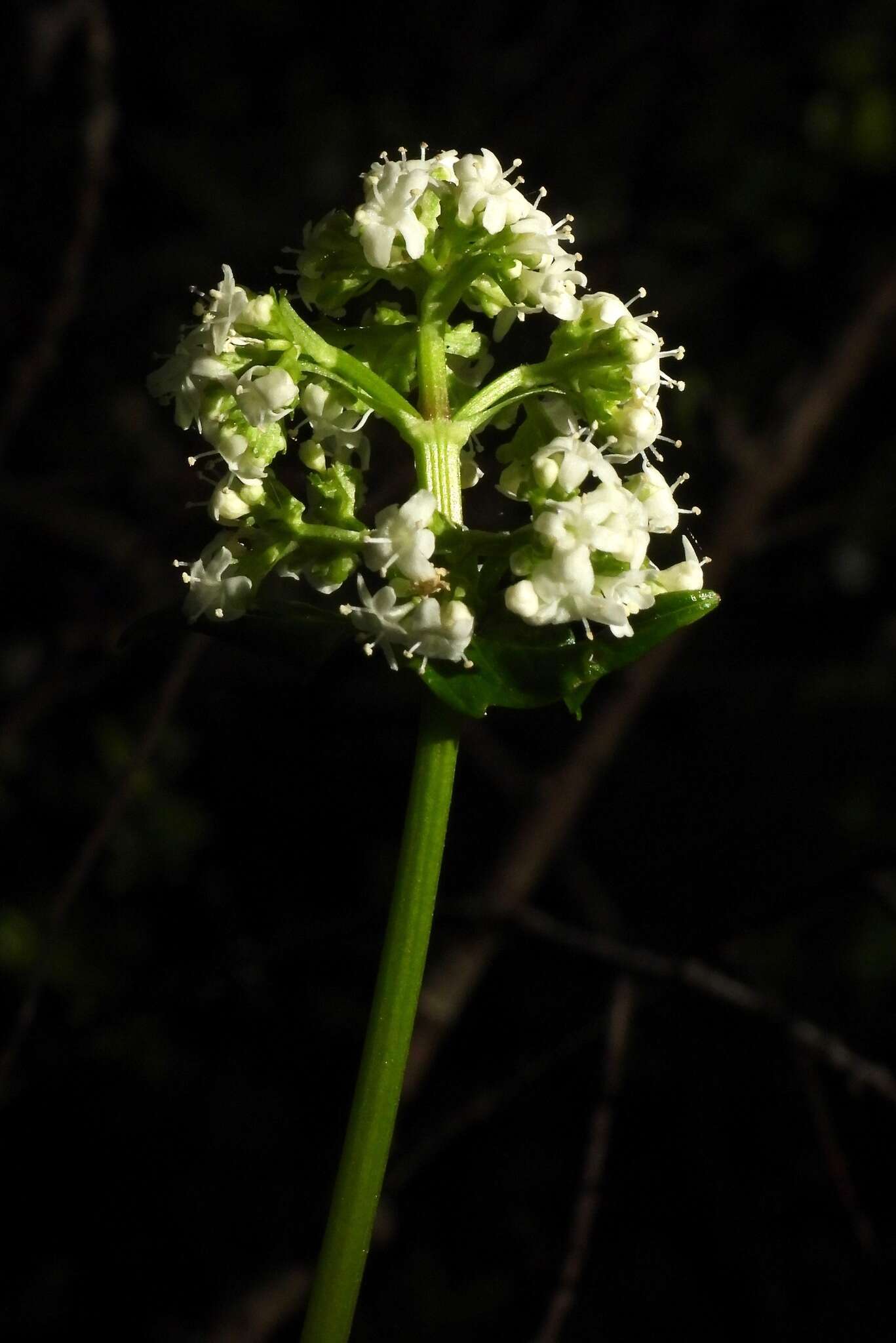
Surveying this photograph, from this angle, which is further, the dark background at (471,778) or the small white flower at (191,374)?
the dark background at (471,778)

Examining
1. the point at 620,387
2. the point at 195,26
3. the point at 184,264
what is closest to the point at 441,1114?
the point at 620,387

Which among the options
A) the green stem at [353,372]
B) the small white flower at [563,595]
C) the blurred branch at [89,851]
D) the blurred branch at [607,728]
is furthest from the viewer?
the blurred branch at [607,728]

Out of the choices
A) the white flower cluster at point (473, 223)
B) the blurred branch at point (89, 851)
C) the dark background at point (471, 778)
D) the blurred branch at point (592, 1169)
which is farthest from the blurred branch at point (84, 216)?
the blurred branch at point (592, 1169)

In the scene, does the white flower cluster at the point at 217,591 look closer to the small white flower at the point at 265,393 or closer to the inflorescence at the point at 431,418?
the inflorescence at the point at 431,418

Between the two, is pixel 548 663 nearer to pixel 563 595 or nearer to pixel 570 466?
pixel 563 595

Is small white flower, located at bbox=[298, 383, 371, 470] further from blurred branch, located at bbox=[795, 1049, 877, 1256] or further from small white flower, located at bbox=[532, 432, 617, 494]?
blurred branch, located at bbox=[795, 1049, 877, 1256]

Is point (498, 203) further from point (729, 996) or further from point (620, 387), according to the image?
point (729, 996)

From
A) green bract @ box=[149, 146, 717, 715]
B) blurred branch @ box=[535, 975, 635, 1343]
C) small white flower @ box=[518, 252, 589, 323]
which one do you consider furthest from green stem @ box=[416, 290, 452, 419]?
blurred branch @ box=[535, 975, 635, 1343]

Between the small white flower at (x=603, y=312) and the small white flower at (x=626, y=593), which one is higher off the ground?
the small white flower at (x=603, y=312)
